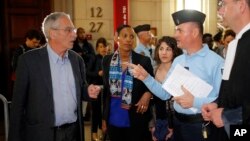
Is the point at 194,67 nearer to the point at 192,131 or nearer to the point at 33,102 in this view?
the point at 192,131

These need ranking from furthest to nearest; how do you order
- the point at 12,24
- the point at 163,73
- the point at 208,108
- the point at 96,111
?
1. the point at 12,24
2. the point at 96,111
3. the point at 163,73
4. the point at 208,108

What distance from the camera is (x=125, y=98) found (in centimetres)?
388

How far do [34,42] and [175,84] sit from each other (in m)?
4.19

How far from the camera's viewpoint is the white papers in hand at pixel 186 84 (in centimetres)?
280

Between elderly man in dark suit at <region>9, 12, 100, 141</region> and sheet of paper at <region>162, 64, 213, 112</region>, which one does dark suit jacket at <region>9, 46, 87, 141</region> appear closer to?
elderly man in dark suit at <region>9, 12, 100, 141</region>

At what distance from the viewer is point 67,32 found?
3.23m

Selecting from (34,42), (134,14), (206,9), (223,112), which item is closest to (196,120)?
(223,112)

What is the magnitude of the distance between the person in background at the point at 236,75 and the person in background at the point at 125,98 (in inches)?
61.6

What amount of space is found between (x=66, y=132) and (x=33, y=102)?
389mm

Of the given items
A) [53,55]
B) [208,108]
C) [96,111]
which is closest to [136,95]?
[53,55]

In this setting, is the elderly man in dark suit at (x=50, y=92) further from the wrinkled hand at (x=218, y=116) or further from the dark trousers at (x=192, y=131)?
the wrinkled hand at (x=218, y=116)


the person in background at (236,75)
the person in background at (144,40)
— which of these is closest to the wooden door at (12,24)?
the person in background at (144,40)

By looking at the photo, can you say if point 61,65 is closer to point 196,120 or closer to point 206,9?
point 196,120

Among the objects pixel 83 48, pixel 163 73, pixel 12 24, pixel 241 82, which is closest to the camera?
pixel 241 82
